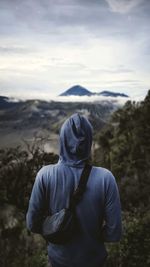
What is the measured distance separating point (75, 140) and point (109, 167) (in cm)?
1179

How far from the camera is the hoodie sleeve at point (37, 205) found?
1835mm

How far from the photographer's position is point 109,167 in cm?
1344

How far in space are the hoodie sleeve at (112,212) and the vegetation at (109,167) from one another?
329cm

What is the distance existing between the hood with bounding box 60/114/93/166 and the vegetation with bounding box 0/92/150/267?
11.6ft

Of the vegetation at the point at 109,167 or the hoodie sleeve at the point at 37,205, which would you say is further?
the vegetation at the point at 109,167

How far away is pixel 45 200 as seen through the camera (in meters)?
1.88

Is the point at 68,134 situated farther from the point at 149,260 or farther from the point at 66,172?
the point at 149,260

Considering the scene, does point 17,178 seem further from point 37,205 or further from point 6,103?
point 6,103

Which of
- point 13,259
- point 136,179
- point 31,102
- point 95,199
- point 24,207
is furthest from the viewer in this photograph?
point 31,102

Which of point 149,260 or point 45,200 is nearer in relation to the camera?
point 45,200

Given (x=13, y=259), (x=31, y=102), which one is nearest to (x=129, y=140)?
(x=13, y=259)

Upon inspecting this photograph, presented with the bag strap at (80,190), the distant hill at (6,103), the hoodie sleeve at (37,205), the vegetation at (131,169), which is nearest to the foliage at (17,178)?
the vegetation at (131,169)

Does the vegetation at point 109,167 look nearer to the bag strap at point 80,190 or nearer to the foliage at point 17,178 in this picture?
the foliage at point 17,178

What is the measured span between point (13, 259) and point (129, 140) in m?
9.00
